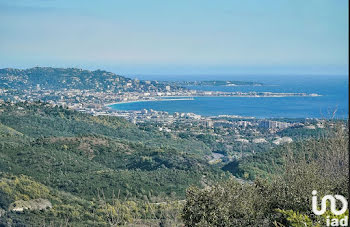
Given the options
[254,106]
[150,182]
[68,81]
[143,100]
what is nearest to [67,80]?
[68,81]

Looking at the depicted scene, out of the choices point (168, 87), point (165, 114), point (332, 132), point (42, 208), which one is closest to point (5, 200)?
point (42, 208)

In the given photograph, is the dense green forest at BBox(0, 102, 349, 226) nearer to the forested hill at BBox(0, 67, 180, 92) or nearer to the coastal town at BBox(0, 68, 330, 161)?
the coastal town at BBox(0, 68, 330, 161)

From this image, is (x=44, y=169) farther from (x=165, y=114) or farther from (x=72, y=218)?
(x=165, y=114)

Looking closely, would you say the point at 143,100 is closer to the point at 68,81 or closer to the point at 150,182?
the point at 68,81

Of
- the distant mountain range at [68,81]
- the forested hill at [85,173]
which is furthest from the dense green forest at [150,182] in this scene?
the distant mountain range at [68,81]

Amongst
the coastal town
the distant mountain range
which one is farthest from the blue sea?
the distant mountain range

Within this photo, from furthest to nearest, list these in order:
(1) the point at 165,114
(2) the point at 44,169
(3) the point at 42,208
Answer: (1) the point at 165,114, (2) the point at 44,169, (3) the point at 42,208
